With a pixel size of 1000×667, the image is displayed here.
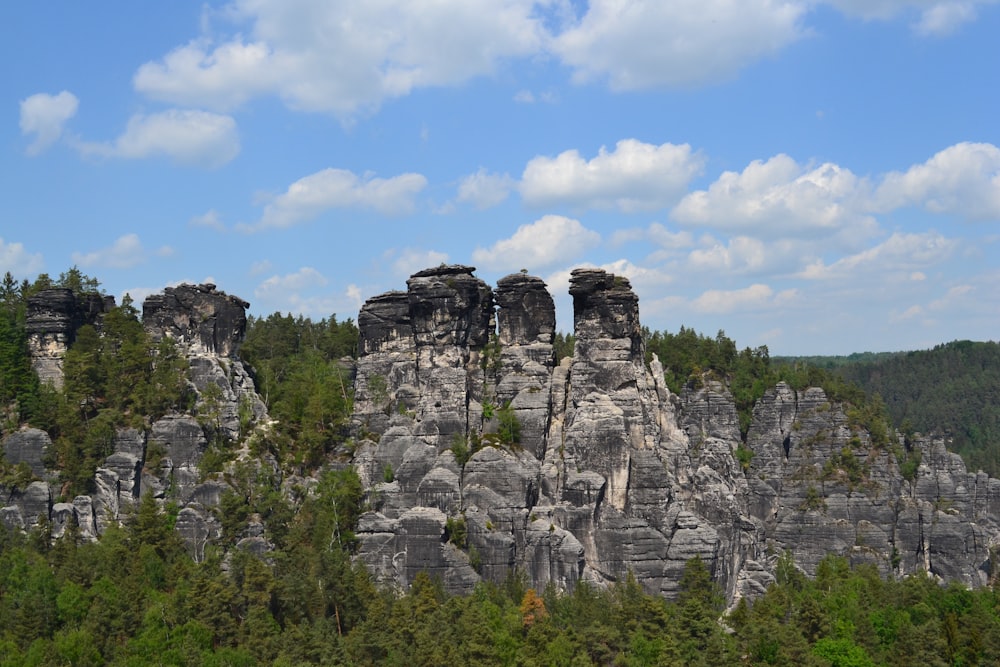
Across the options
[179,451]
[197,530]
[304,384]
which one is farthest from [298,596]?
[304,384]

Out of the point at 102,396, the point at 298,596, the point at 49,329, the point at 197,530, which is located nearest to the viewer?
the point at 298,596

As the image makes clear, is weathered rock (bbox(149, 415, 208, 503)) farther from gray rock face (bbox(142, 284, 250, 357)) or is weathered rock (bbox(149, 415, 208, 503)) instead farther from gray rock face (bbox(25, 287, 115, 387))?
gray rock face (bbox(25, 287, 115, 387))

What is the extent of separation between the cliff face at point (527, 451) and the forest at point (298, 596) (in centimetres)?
234

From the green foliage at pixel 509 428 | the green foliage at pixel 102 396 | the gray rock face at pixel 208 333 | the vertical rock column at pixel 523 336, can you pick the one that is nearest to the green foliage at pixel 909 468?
the vertical rock column at pixel 523 336

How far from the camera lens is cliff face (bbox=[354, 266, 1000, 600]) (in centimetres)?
7069

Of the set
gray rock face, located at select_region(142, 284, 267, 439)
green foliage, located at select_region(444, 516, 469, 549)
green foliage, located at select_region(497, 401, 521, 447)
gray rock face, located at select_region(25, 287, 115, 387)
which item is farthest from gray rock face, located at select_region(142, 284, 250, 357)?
green foliage, located at select_region(444, 516, 469, 549)

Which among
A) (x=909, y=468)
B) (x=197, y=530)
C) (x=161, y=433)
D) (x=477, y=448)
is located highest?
(x=161, y=433)

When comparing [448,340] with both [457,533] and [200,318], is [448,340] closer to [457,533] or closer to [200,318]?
[457,533]

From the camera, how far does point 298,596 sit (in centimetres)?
6456

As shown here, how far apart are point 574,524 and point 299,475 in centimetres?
2214

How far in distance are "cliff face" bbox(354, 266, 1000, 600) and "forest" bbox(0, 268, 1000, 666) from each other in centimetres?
234

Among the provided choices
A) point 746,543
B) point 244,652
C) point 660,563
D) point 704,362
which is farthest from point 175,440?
point 704,362

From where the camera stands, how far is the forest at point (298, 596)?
191ft

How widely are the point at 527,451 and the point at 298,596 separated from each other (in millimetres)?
19615
